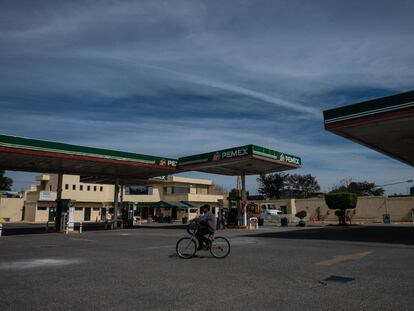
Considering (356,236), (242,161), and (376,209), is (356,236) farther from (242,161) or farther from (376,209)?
(376,209)

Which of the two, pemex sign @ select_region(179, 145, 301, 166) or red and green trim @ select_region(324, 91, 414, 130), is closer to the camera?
red and green trim @ select_region(324, 91, 414, 130)

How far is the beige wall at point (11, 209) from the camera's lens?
55594 millimetres

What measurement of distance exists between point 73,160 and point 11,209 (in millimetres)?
38177

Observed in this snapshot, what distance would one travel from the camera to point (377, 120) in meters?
16.2

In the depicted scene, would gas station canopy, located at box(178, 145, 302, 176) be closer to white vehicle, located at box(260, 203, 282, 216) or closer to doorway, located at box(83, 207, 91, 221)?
white vehicle, located at box(260, 203, 282, 216)

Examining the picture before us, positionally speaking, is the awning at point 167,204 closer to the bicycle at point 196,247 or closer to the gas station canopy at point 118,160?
the gas station canopy at point 118,160

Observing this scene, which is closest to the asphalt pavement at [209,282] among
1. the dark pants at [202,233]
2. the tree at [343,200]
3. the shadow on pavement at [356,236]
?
the dark pants at [202,233]

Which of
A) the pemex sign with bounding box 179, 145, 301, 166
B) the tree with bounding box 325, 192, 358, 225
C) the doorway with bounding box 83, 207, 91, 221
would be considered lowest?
the doorway with bounding box 83, 207, 91, 221

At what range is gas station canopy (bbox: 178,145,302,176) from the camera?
27087 millimetres

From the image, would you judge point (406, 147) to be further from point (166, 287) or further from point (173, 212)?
point (173, 212)

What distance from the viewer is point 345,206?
34.5m

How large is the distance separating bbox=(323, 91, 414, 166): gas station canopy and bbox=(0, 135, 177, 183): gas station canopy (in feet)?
52.7

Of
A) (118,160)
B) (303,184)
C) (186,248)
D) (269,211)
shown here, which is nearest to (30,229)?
(118,160)

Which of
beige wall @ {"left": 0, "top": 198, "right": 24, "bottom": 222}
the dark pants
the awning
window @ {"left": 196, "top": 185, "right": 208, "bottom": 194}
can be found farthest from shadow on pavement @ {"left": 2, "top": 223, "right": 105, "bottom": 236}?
window @ {"left": 196, "top": 185, "right": 208, "bottom": 194}
